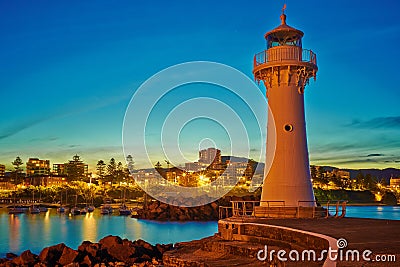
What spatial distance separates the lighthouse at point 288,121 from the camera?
16.2m

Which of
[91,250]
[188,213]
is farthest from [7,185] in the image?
[91,250]

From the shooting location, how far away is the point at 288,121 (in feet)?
53.7

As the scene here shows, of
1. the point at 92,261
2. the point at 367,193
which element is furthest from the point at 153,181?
the point at 92,261

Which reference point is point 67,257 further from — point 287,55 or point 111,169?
point 111,169

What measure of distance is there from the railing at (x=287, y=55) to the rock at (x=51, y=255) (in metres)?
10.5

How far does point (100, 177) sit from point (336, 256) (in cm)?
14488

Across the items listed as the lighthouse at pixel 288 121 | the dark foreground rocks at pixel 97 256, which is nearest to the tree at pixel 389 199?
the dark foreground rocks at pixel 97 256

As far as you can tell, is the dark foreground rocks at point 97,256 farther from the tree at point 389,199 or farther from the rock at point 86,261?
the tree at point 389,199

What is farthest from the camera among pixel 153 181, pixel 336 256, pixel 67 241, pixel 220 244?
pixel 153 181

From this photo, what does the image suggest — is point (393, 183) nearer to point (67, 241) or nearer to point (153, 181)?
point (153, 181)

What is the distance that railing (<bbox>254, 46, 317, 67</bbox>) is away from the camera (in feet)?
53.5

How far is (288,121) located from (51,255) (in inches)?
401

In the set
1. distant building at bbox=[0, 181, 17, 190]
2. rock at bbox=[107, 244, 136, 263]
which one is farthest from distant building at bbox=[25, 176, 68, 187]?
rock at bbox=[107, 244, 136, 263]

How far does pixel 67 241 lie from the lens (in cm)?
3459
